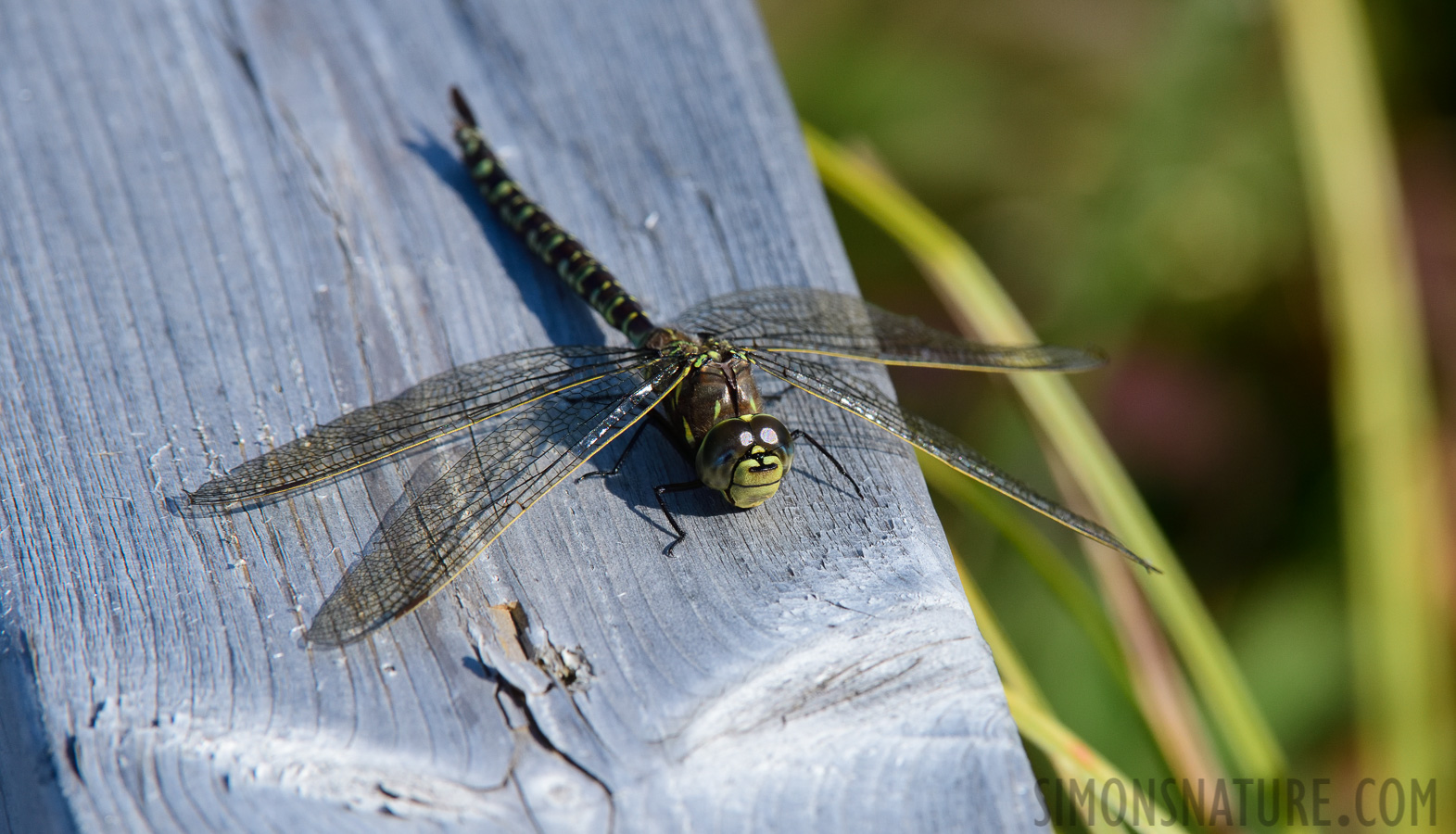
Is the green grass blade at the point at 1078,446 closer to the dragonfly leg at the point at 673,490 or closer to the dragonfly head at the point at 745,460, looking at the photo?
the dragonfly head at the point at 745,460

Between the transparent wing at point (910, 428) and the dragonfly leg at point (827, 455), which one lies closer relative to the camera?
the dragonfly leg at point (827, 455)

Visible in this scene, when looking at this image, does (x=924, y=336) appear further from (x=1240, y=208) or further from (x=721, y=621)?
(x=1240, y=208)

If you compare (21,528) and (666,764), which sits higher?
(21,528)

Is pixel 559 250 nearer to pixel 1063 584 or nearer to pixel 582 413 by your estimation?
pixel 582 413

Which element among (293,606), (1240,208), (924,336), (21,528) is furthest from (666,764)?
(1240,208)

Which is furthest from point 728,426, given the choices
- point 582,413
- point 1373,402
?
point 1373,402

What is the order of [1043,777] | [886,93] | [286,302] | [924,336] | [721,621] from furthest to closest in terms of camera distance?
[886,93], [924,336], [1043,777], [286,302], [721,621]

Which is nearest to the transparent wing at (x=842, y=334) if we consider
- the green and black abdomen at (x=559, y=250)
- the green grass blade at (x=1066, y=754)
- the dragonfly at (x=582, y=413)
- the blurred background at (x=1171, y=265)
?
the dragonfly at (x=582, y=413)
